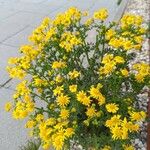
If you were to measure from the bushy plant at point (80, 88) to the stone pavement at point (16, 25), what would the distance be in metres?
0.65

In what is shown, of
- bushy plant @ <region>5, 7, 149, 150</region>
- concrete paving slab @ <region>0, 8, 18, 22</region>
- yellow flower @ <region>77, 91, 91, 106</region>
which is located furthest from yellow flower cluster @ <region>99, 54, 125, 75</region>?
concrete paving slab @ <region>0, 8, 18, 22</region>

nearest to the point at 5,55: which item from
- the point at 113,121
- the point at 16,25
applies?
the point at 16,25

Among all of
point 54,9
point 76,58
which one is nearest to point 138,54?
point 76,58

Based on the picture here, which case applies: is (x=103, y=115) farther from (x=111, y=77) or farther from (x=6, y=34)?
(x=6, y=34)

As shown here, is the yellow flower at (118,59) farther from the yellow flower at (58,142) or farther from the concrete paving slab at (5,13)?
the concrete paving slab at (5,13)

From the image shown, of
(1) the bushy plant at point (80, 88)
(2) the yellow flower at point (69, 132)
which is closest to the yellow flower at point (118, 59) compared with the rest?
(1) the bushy plant at point (80, 88)

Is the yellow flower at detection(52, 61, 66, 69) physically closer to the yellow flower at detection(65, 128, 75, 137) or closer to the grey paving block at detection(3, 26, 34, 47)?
the yellow flower at detection(65, 128, 75, 137)

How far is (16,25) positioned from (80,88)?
5.05 meters

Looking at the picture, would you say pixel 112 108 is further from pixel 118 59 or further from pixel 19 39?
pixel 19 39

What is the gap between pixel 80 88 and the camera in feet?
9.80

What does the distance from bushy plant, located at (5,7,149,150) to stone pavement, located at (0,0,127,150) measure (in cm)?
65

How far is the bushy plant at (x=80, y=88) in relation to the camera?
281 cm

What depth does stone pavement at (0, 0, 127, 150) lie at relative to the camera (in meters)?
3.80

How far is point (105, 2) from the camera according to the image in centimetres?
1041
